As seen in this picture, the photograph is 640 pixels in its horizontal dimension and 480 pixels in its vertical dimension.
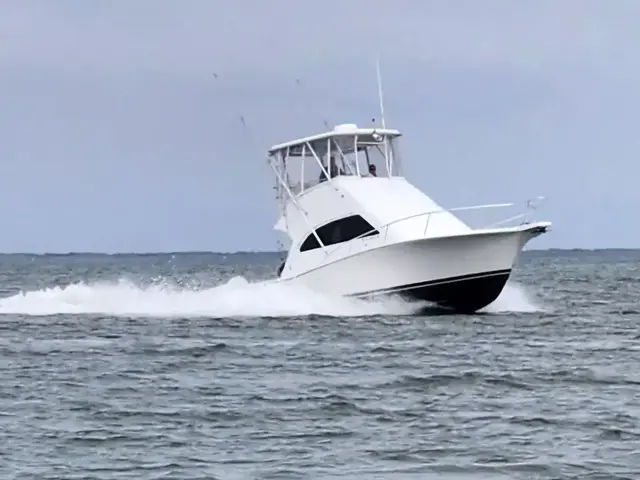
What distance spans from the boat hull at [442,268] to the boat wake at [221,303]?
0.39 meters

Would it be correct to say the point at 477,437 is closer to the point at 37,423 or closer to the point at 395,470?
the point at 395,470

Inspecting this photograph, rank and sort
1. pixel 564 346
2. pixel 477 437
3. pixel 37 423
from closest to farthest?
pixel 477 437, pixel 37 423, pixel 564 346

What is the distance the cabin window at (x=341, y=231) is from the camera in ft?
80.4

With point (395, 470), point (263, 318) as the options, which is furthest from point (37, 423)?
point (263, 318)

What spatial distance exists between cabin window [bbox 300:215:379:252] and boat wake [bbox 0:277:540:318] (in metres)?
1.05

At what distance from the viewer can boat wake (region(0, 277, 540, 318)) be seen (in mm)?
25062

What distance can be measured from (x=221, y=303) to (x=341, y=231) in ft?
15.6

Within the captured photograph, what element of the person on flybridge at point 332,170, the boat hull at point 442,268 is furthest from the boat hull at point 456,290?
the person on flybridge at point 332,170

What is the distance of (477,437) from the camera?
41.0 ft

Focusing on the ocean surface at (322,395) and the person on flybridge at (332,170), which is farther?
the person on flybridge at (332,170)

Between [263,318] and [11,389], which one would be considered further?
[263,318]

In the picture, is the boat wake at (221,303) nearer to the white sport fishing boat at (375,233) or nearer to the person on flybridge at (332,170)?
the white sport fishing boat at (375,233)

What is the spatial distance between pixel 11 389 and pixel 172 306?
1357cm

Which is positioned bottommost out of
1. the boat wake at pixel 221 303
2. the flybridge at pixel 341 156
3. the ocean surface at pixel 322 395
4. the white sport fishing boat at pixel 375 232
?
the ocean surface at pixel 322 395
